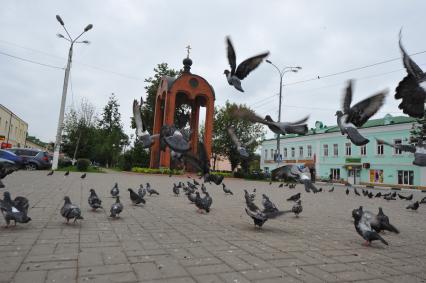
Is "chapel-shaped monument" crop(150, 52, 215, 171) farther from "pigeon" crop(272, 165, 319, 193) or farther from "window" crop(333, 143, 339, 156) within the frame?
"pigeon" crop(272, 165, 319, 193)

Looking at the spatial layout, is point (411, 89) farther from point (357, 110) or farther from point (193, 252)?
point (193, 252)

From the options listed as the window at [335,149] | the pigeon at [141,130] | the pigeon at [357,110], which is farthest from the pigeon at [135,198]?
the window at [335,149]

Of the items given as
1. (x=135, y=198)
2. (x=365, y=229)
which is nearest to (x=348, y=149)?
(x=135, y=198)

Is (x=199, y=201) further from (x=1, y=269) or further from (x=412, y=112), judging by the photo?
(x=412, y=112)

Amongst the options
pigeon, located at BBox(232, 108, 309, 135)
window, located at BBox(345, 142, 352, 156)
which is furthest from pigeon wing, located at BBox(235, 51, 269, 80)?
window, located at BBox(345, 142, 352, 156)

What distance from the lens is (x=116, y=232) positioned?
5465 mm

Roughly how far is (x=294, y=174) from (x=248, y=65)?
5.79 ft

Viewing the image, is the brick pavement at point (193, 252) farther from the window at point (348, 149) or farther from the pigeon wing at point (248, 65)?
the window at point (348, 149)

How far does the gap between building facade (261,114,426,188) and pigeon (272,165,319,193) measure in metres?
26.7

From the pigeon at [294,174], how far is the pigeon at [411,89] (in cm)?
188

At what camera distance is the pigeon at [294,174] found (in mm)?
4793

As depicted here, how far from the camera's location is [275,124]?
14.3 feet

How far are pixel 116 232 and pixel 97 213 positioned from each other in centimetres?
214

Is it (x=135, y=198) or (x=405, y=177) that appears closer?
(x=135, y=198)
